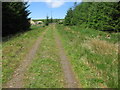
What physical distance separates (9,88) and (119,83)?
3312mm

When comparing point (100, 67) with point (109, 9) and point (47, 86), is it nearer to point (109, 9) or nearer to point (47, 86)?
point (47, 86)

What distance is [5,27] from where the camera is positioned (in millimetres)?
26406

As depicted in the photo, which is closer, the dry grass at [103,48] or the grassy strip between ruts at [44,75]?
the grassy strip between ruts at [44,75]

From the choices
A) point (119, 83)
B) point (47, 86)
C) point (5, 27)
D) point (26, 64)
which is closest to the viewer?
point (119, 83)

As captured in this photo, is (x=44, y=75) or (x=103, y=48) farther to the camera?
(x=103, y=48)

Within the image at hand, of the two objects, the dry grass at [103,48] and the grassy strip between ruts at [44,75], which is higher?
the dry grass at [103,48]

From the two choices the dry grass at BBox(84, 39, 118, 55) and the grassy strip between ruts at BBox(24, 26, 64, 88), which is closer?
the grassy strip between ruts at BBox(24, 26, 64, 88)

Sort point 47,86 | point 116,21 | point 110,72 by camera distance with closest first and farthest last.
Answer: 1. point 47,86
2. point 110,72
3. point 116,21

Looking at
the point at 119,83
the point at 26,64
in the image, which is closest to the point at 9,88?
the point at 26,64

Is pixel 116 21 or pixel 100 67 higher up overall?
pixel 116 21

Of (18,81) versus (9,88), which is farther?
(18,81)

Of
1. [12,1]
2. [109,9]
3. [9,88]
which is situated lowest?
[9,88]

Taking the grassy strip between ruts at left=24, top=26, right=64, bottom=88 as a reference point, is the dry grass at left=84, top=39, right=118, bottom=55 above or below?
above

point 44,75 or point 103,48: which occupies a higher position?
point 103,48
